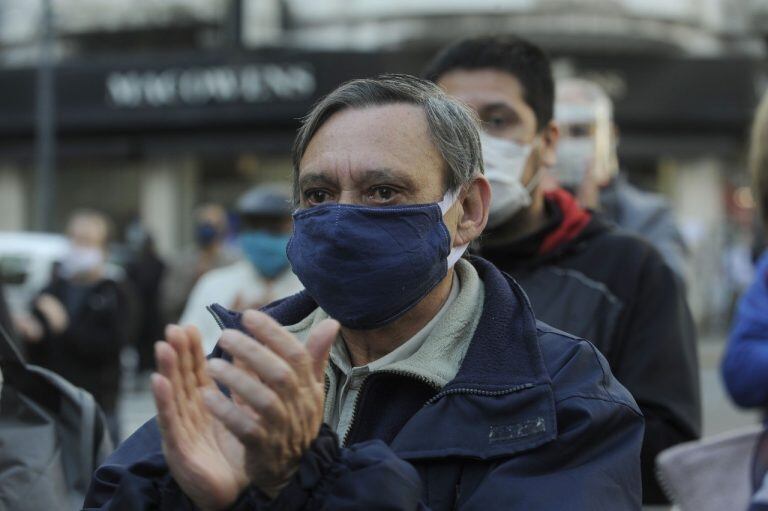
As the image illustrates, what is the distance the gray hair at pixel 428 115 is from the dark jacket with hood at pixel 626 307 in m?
0.94

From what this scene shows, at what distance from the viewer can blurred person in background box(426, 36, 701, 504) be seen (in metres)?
3.46

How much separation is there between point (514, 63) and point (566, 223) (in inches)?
19.6

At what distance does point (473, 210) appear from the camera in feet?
8.55

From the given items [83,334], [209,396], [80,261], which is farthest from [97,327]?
[209,396]

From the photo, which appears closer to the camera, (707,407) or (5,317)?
(5,317)

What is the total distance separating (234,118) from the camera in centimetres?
2053

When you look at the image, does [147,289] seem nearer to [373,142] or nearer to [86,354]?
[86,354]

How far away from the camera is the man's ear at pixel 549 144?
376 centimetres

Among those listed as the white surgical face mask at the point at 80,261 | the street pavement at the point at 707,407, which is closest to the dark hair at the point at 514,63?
the white surgical face mask at the point at 80,261

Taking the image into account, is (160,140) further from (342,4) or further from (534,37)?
(534,37)

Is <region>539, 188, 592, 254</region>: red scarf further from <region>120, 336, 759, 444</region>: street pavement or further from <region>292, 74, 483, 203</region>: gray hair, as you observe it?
<region>120, 336, 759, 444</region>: street pavement

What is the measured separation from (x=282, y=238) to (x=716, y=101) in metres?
15.5

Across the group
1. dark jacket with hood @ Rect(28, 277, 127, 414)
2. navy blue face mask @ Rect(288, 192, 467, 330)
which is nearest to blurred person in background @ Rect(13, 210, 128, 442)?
dark jacket with hood @ Rect(28, 277, 127, 414)

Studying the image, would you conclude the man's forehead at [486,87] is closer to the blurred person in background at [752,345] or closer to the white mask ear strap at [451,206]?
the blurred person in background at [752,345]
